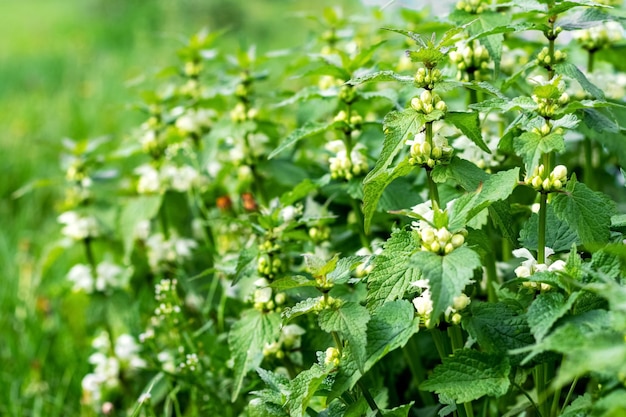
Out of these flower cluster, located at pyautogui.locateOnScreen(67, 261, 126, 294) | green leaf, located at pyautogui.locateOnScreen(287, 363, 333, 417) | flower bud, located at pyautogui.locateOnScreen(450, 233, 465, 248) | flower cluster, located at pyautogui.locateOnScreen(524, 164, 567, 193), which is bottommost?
flower cluster, located at pyautogui.locateOnScreen(67, 261, 126, 294)

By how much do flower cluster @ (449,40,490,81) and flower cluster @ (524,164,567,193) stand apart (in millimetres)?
475

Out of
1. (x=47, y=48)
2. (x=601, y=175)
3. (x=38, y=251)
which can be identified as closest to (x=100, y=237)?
(x=38, y=251)

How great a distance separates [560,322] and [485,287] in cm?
65

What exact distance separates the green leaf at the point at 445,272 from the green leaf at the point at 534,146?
217 millimetres

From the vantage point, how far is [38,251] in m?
3.49

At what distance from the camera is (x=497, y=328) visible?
1.35 meters

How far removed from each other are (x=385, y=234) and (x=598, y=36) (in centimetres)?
82

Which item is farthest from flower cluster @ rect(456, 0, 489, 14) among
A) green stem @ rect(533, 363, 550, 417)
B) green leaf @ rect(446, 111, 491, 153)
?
green stem @ rect(533, 363, 550, 417)

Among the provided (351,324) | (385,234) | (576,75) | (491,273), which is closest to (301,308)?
(351,324)

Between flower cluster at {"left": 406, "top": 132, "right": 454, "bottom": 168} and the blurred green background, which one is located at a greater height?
flower cluster at {"left": 406, "top": 132, "right": 454, "bottom": 168}

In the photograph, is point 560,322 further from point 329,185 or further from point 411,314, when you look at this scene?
point 329,185

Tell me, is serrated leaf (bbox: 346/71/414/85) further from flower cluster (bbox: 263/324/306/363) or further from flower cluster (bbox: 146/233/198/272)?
flower cluster (bbox: 146/233/198/272)

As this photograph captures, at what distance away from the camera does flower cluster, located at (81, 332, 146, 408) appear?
92.3 inches

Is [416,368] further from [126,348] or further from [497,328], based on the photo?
[126,348]
